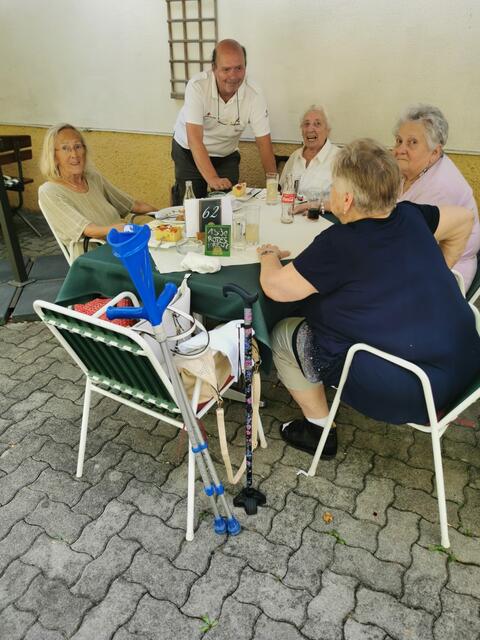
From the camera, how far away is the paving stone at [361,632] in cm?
156

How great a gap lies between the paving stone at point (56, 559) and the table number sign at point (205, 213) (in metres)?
1.53

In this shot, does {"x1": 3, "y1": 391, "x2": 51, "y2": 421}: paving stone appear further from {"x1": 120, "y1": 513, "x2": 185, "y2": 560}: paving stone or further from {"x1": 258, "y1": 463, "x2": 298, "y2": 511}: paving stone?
{"x1": 258, "y1": 463, "x2": 298, "y2": 511}: paving stone

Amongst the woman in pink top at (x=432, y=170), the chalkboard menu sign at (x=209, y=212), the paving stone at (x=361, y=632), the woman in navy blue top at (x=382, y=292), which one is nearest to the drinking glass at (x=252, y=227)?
the chalkboard menu sign at (x=209, y=212)

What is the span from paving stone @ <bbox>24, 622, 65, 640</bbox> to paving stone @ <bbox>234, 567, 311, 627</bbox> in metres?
0.62

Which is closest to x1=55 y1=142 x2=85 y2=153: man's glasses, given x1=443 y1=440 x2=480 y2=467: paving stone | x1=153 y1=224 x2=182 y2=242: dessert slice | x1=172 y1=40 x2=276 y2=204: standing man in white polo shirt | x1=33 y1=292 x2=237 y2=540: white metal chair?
x1=153 y1=224 x2=182 y2=242: dessert slice

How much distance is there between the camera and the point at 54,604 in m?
1.68

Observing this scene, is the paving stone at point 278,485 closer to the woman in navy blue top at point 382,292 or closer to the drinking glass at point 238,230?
the woman in navy blue top at point 382,292

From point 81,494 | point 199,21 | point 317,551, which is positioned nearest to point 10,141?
point 199,21

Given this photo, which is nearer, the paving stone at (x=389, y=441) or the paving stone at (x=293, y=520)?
the paving stone at (x=293, y=520)

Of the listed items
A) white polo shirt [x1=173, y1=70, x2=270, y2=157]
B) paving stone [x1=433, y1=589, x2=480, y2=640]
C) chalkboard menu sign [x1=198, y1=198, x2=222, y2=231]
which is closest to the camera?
paving stone [x1=433, y1=589, x2=480, y2=640]

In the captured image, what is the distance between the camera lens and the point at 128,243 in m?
A: 1.20

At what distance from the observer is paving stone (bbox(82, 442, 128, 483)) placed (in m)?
2.20

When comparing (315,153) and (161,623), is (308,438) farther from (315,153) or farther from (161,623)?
(315,153)

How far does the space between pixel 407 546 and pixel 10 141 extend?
497 cm
